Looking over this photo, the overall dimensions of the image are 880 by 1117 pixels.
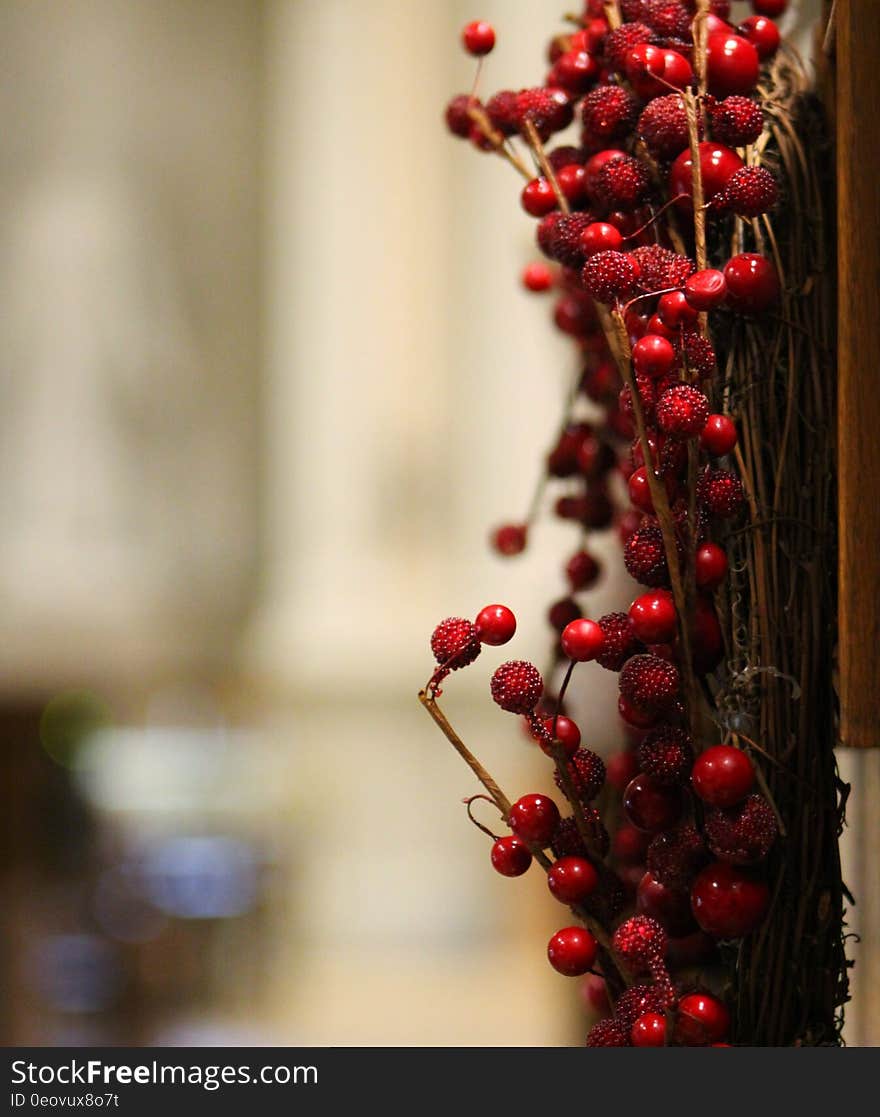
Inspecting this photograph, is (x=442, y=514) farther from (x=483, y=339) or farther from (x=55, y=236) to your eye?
(x=55, y=236)

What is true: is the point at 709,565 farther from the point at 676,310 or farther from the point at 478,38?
the point at 478,38

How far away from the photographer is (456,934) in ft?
4.26

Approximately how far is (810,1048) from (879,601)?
0.53 feet

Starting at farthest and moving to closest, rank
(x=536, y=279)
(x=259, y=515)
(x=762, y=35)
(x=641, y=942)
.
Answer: (x=259, y=515)
(x=536, y=279)
(x=762, y=35)
(x=641, y=942)

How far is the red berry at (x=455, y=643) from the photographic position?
386 mm

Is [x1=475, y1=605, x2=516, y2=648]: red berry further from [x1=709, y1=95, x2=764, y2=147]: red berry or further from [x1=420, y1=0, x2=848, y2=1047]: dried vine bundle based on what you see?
[x1=709, y1=95, x2=764, y2=147]: red berry

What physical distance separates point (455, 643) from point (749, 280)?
17cm

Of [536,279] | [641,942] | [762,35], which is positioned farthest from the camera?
[536,279]

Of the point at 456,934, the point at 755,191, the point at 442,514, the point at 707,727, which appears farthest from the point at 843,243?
the point at 456,934

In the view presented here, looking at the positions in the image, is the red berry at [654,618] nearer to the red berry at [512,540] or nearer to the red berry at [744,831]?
the red berry at [744,831]

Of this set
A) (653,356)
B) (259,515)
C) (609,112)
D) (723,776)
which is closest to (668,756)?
(723,776)

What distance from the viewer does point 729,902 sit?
1.26ft

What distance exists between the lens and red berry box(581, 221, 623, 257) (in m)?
0.39

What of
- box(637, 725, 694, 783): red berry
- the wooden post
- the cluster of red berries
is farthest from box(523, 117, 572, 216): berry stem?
box(637, 725, 694, 783): red berry
